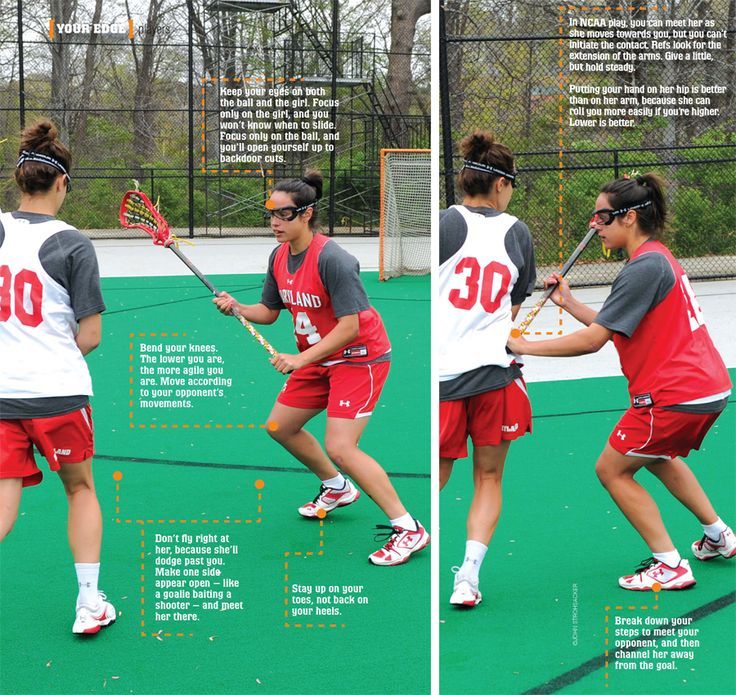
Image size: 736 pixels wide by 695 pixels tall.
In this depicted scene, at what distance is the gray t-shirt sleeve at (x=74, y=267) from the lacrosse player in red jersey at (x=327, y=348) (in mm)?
750

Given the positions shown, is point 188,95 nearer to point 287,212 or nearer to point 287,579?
point 287,212

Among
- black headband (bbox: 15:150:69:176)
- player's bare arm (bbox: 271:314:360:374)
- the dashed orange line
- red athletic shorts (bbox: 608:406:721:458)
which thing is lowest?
the dashed orange line

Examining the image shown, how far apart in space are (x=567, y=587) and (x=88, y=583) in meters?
1.39

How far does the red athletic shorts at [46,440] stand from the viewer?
9.62 feet

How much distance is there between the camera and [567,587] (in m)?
3.21

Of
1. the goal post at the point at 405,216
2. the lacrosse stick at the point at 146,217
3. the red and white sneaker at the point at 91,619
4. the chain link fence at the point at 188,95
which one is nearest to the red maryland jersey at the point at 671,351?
the lacrosse stick at the point at 146,217

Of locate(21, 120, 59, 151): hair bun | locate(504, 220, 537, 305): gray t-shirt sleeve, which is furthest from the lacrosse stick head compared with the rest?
locate(504, 220, 537, 305): gray t-shirt sleeve

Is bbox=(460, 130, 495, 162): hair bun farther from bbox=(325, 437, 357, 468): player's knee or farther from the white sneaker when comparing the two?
the white sneaker

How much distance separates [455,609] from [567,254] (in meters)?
7.64

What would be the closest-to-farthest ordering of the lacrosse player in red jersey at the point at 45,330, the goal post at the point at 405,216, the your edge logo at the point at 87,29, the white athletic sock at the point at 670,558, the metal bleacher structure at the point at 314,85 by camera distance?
the lacrosse player in red jersey at the point at 45,330, the white athletic sock at the point at 670,558, the goal post at the point at 405,216, the metal bleacher structure at the point at 314,85, the your edge logo at the point at 87,29

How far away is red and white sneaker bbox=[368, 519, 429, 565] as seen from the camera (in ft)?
11.5

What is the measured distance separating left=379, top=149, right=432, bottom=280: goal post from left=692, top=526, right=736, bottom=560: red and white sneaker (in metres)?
8.23

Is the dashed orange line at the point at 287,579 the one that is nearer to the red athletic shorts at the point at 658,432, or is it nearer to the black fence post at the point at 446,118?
the red athletic shorts at the point at 658,432

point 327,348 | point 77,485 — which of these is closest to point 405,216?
point 327,348
